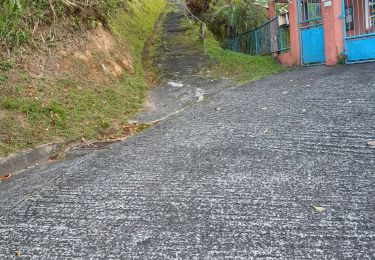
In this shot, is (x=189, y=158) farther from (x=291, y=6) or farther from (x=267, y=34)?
(x=267, y=34)

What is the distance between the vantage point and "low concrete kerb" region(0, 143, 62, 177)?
182 inches

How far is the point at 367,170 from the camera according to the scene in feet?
11.4

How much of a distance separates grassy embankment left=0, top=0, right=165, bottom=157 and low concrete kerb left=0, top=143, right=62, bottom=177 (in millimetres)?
112

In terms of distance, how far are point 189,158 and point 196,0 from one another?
36.3ft

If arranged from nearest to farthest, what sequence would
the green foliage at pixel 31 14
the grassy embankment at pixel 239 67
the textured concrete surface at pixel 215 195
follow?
the textured concrete surface at pixel 215 195 → the green foliage at pixel 31 14 → the grassy embankment at pixel 239 67

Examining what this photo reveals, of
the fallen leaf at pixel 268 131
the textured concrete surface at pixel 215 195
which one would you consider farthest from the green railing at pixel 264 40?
the fallen leaf at pixel 268 131

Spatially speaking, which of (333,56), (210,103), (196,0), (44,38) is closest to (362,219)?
(210,103)

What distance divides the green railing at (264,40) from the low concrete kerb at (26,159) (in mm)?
8636

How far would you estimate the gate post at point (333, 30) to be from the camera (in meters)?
9.35

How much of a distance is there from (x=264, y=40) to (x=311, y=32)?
10.5 feet

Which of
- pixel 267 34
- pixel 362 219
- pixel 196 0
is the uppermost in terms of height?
pixel 196 0

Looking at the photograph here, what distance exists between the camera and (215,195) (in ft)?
10.9

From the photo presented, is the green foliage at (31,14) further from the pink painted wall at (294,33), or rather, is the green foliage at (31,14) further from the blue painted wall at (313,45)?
the blue painted wall at (313,45)

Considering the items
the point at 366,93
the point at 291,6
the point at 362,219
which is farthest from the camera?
the point at 291,6
